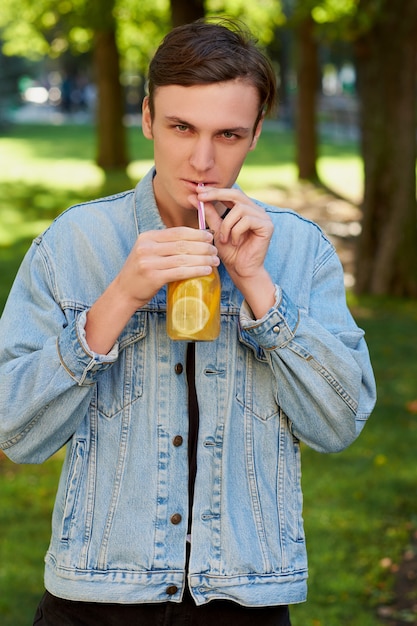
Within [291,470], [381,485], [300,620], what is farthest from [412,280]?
[291,470]

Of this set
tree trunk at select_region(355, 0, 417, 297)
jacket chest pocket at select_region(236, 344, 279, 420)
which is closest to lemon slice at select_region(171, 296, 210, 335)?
jacket chest pocket at select_region(236, 344, 279, 420)

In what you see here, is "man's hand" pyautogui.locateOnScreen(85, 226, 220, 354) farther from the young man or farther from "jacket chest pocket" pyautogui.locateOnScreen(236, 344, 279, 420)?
"jacket chest pocket" pyautogui.locateOnScreen(236, 344, 279, 420)

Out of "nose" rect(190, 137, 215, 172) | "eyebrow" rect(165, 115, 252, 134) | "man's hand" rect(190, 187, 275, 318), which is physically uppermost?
"eyebrow" rect(165, 115, 252, 134)

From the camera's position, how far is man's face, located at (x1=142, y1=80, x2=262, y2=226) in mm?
2250

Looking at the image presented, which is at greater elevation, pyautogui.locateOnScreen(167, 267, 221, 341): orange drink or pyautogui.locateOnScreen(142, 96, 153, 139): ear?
pyautogui.locateOnScreen(142, 96, 153, 139): ear

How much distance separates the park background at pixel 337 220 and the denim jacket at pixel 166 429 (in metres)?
1.02

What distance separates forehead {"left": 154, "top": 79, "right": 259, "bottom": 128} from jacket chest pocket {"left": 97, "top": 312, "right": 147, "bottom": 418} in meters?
0.48

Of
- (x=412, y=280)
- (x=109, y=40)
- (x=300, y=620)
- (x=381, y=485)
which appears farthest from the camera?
(x=109, y=40)

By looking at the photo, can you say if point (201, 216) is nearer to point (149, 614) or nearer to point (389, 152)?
point (149, 614)

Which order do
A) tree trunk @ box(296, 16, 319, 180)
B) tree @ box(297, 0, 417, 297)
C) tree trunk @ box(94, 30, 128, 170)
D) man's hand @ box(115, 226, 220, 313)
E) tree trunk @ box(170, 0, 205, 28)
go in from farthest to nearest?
tree trunk @ box(94, 30, 128, 170), tree trunk @ box(296, 16, 319, 180), tree trunk @ box(170, 0, 205, 28), tree @ box(297, 0, 417, 297), man's hand @ box(115, 226, 220, 313)

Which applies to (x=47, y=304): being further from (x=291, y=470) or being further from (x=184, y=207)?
(x=291, y=470)

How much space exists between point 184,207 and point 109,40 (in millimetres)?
21304

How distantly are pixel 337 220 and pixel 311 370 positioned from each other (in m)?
15.3

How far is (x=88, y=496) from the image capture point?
2332mm
